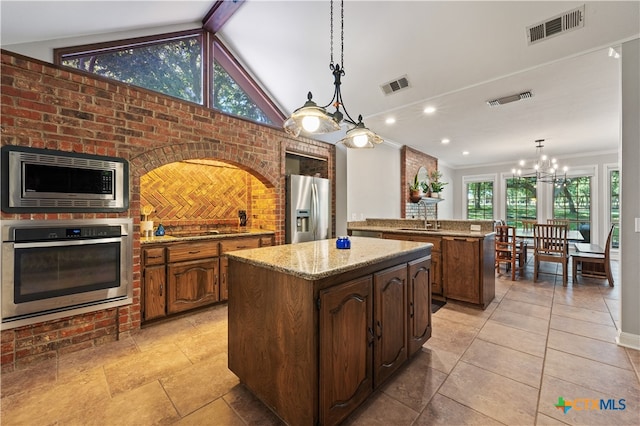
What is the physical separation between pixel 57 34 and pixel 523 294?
5909 mm

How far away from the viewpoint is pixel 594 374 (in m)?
1.97

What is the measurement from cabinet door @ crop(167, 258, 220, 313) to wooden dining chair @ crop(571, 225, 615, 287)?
18.1ft

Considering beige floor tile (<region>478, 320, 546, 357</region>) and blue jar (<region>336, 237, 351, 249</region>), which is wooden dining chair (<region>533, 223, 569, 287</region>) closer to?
beige floor tile (<region>478, 320, 546, 357</region>)

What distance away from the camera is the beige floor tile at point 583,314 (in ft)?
9.45

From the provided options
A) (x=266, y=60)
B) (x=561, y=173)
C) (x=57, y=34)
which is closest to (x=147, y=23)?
(x=57, y=34)

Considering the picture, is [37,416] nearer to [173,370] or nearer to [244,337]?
[173,370]

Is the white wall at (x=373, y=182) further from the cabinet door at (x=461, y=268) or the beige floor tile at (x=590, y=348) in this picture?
the beige floor tile at (x=590, y=348)

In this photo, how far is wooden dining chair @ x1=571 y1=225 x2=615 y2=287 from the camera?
415 centimetres

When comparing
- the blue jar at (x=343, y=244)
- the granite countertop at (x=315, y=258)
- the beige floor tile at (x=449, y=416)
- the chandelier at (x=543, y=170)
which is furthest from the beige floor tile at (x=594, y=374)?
the chandelier at (x=543, y=170)

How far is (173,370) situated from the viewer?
2070mm

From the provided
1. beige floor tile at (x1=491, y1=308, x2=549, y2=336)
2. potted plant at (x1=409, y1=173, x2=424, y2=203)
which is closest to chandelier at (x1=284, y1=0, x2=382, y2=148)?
beige floor tile at (x1=491, y1=308, x2=549, y2=336)

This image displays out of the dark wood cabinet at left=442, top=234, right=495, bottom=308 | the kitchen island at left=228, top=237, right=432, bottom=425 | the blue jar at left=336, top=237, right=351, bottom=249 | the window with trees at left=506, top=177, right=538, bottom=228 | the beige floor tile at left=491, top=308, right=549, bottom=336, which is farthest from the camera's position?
the window with trees at left=506, top=177, right=538, bottom=228

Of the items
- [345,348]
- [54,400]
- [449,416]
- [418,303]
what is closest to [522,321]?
[418,303]

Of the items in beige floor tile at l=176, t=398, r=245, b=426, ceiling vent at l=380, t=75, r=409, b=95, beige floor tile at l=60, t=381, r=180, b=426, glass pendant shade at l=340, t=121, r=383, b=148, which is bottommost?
beige floor tile at l=176, t=398, r=245, b=426
